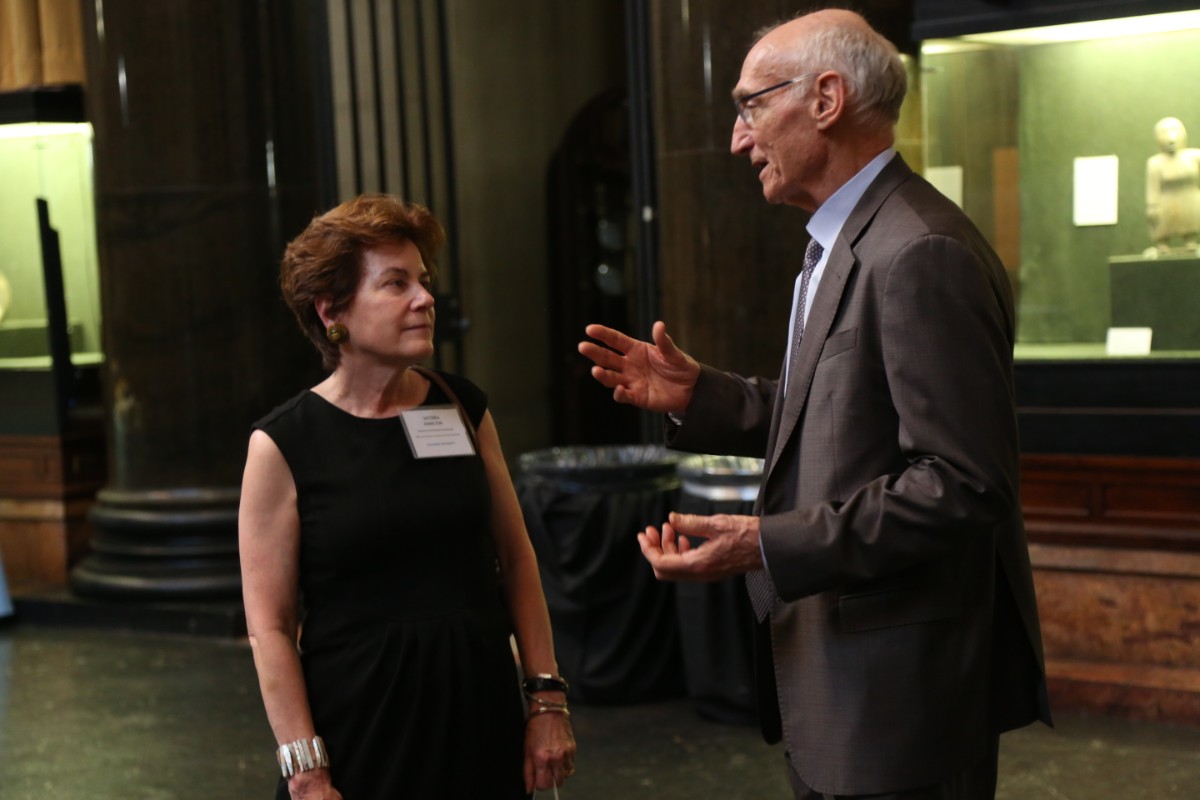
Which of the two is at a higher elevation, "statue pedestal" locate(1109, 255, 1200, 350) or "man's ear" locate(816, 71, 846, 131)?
"man's ear" locate(816, 71, 846, 131)

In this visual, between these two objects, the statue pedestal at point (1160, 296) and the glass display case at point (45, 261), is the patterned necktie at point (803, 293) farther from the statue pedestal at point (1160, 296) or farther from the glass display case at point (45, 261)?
the glass display case at point (45, 261)

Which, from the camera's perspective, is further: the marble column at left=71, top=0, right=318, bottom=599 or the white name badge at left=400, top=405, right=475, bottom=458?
the marble column at left=71, top=0, right=318, bottom=599

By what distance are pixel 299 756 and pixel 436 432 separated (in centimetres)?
61

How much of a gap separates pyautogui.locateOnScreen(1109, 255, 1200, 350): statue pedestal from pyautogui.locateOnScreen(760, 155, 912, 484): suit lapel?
11.3 ft

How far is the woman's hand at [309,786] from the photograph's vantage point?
2486 millimetres

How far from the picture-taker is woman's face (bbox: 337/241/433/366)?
2.63 meters

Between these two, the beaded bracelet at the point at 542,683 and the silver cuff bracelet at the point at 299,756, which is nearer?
the silver cuff bracelet at the point at 299,756

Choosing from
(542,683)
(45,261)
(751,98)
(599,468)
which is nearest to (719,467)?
(599,468)

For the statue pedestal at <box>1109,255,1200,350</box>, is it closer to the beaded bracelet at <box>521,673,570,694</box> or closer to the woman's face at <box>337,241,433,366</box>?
the beaded bracelet at <box>521,673,570,694</box>

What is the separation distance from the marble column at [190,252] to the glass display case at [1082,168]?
310cm

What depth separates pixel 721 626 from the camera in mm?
5129

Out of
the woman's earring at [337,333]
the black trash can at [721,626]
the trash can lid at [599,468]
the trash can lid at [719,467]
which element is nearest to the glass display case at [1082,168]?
the trash can lid at [719,467]

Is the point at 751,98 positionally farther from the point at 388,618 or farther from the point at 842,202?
the point at 388,618

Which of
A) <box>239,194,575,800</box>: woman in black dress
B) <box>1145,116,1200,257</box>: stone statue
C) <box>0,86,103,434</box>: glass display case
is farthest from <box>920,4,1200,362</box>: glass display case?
<box>0,86,103,434</box>: glass display case
